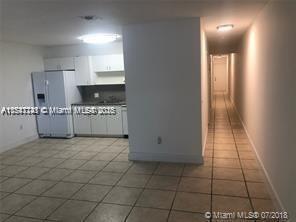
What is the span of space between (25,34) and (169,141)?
316 centimetres

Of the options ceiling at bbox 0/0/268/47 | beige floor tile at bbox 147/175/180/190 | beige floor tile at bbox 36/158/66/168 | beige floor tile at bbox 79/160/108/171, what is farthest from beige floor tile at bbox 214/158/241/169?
beige floor tile at bbox 36/158/66/168

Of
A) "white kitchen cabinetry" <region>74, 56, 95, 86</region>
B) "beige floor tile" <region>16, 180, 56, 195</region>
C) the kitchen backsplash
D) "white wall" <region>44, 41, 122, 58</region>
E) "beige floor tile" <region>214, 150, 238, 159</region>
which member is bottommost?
"beige floor tile" <region>16, 180, 56, 195</region>

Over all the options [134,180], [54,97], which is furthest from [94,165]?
[54,97]

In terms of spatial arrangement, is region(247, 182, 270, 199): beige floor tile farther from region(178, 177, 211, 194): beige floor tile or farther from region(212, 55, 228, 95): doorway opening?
region(212, 55, 228, 95): doorway opening

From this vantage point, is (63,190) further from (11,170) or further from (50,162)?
(11,170)

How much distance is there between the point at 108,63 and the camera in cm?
607

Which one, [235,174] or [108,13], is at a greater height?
[108,13]

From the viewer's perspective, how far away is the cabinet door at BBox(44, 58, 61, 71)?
6.37 m

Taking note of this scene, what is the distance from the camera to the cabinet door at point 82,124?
6094 millimetres

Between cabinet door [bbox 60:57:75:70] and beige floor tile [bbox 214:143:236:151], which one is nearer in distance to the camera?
beige floor tile [bbox 214:143:236:151]

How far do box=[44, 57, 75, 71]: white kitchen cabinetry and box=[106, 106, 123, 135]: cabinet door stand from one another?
5.41ft

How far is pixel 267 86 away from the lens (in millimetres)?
3094

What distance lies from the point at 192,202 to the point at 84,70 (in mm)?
4434

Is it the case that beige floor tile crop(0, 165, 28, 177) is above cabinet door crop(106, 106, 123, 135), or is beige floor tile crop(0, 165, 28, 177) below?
below
